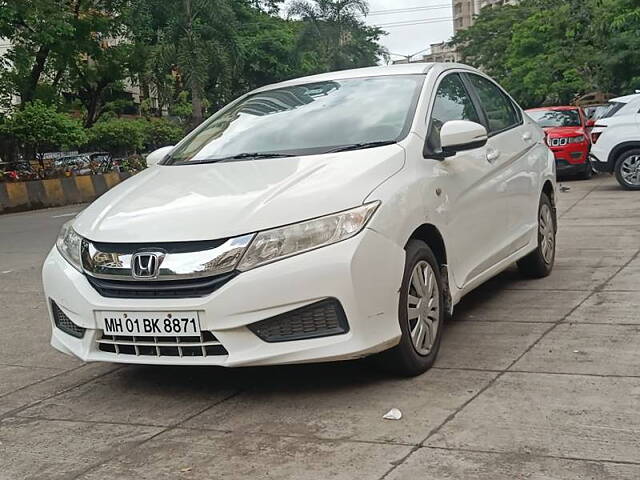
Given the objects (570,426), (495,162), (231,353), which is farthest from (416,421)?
(495,162)

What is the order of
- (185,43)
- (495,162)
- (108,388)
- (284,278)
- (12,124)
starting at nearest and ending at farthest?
(284,278) → (108,388) → (495,162) → (12,124) → (185,43)

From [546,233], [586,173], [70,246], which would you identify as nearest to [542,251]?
[546,233]

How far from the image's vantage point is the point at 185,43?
108 ft

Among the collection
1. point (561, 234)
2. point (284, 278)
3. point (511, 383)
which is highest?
point (284, 278)

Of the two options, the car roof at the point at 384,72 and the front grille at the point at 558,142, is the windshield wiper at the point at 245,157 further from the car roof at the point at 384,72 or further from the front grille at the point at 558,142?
the front grille at the point at 558,142

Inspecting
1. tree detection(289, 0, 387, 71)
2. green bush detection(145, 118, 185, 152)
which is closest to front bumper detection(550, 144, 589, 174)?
green bush detection(145, 118, 185, 152)

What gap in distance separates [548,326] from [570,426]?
183 centimetres

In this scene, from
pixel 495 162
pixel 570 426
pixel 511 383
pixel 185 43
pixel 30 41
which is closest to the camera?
pixel 570 426

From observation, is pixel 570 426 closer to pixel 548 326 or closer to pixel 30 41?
pixel 548 326

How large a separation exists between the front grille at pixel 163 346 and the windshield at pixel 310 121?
1314 millimetres

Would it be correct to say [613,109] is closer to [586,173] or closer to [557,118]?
[586,173]

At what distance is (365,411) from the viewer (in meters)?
4.06

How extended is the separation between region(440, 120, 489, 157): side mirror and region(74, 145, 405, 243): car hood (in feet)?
1.06

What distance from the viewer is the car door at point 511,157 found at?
19.8 ft
